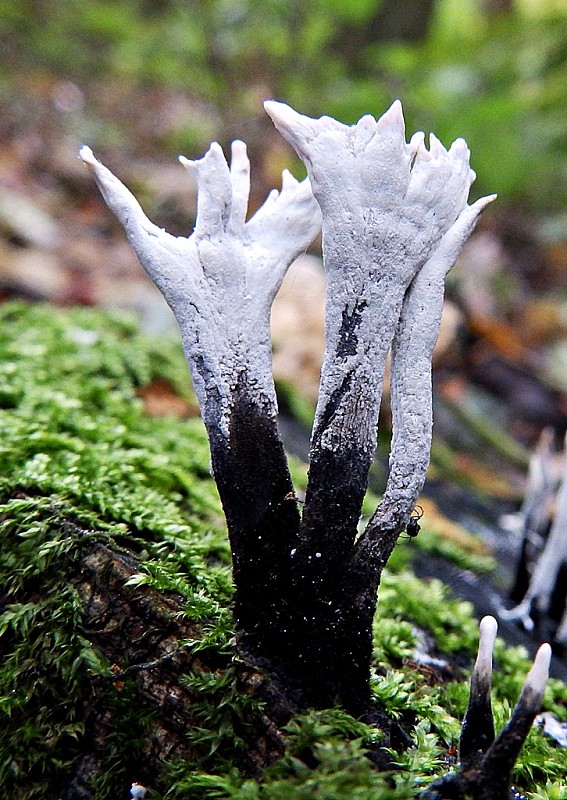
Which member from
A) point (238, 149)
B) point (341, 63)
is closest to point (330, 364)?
point (238, 149)

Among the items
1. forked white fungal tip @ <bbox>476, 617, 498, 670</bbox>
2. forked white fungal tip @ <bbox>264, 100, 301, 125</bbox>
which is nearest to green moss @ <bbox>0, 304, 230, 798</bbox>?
forked white fungal tip @ <bbox>476, 617, 498, 670</bbox>

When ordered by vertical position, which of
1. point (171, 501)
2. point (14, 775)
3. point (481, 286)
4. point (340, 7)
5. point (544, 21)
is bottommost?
point (14, 775)

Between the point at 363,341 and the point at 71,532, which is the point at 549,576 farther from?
the point at 71,532

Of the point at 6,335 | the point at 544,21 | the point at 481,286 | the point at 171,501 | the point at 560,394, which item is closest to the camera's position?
the point at 171,501

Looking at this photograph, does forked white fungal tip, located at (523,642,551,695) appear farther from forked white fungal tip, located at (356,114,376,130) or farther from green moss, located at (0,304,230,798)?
forked white fungal tip, located at (356,114,376,130)

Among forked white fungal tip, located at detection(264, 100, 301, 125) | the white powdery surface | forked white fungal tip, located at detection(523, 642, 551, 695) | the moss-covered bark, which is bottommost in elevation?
the moss-covered bark

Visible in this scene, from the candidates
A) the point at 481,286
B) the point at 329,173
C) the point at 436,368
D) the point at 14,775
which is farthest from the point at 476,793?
the point at 481,286

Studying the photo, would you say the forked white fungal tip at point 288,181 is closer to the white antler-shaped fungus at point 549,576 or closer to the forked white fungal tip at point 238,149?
the forked white fungal tip at point 238,149

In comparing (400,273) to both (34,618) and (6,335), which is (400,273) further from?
Result: (6,335)
